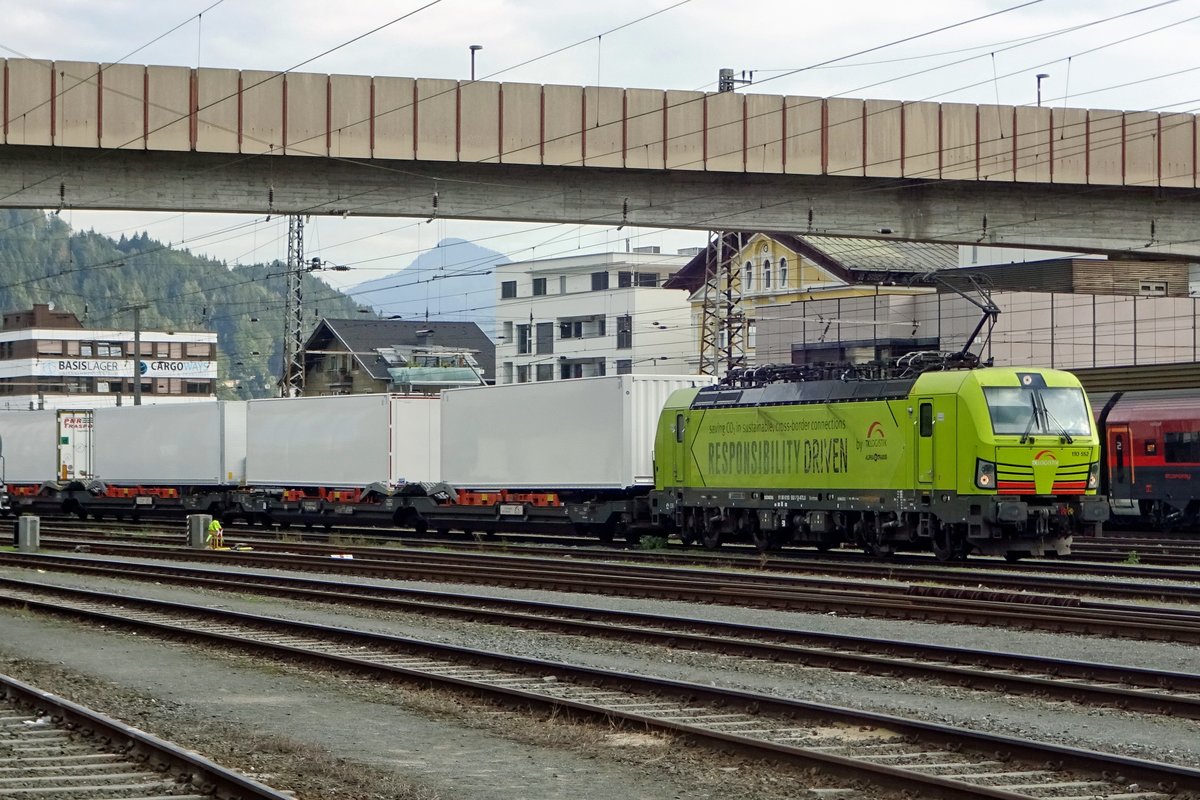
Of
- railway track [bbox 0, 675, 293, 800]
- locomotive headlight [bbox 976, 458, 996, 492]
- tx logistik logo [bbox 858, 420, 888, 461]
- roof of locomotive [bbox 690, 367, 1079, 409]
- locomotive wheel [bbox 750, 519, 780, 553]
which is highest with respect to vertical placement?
roof of locomotive [bbox 690, 367, 1079, 409]

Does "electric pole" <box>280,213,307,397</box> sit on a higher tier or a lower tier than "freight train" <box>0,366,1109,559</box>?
higher

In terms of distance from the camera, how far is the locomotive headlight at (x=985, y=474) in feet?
80.3

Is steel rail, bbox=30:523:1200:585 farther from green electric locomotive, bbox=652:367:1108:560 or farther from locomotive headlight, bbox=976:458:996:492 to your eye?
locomotive headlight, bbox=976:458:996:492

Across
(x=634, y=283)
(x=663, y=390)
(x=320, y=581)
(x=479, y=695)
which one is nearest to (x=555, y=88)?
(x=663, y=390)

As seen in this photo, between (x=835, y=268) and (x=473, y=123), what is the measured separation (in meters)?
52.5

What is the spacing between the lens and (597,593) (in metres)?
22.4

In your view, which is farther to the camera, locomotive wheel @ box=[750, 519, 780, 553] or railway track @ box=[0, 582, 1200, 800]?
locomotive wheel @ box=[750, 519, 780, 553]

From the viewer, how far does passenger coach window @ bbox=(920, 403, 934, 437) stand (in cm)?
2542

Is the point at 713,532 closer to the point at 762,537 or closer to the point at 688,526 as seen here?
the point at 688,526

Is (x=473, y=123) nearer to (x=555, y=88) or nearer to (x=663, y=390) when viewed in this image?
(x=555, y=88)

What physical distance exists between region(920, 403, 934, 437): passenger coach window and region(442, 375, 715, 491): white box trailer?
7811 millimetres

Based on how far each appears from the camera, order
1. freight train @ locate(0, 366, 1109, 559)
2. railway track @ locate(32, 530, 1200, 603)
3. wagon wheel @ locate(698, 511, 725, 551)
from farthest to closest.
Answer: wagon wheel @ locate(698, 511, 725, 551) < freight train @ locate(0, 366, 1109, 559) < railway track @ locate(32, 530, 1200, 603)

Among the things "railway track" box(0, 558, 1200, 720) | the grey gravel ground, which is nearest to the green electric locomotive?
the grey gravel ground

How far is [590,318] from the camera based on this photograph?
96.5 meters
